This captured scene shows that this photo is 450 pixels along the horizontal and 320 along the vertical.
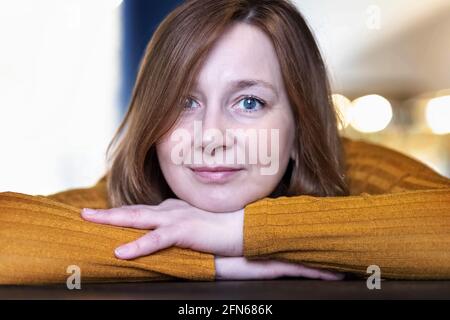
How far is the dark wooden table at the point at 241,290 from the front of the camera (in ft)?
2.10

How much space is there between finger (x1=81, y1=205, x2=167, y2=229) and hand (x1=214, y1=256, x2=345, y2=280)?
9cm

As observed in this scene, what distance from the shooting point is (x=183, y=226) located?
0.80 m

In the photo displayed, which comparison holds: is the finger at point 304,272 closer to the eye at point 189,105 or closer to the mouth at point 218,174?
the mouth at point 218,174

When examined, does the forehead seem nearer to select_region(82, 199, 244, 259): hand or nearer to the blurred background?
select_region(82, 199, 244, 259): hand

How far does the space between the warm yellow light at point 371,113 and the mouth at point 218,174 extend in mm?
3559

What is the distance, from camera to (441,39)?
14.0 feet

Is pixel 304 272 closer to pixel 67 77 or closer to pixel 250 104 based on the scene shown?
pixel 250 104

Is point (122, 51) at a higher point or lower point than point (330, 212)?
higher

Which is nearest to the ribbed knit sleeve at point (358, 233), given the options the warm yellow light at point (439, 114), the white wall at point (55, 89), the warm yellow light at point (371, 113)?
the white wall at point (55, 89)

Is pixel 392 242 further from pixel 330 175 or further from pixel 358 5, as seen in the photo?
pixel 358 5

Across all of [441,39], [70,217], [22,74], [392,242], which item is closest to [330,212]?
[392,242]
